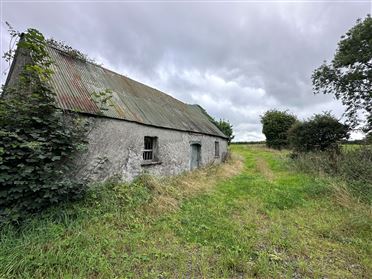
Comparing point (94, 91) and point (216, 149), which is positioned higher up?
point (94, 91)

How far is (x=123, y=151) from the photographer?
260 inches

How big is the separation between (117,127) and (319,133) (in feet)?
44.1

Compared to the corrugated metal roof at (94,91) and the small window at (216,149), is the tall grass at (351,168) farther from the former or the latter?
the corrugated metal roof at (94,91)

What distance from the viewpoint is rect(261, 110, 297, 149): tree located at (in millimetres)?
27844

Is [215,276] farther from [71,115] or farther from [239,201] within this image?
[71,115]

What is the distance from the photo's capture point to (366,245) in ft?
12.7

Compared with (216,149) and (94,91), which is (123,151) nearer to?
(94,91)

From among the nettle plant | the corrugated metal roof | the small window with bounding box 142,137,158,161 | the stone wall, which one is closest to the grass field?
the nettle plant

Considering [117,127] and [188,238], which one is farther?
[117,127]

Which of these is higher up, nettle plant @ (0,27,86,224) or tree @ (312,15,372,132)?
tree @ (312,15,372,132)

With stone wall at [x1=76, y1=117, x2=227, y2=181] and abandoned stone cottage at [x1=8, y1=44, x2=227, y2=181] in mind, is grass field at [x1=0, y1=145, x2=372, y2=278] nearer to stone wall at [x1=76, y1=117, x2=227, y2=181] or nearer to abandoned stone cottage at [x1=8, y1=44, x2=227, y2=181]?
stone wall at [x1=76, y1=117, x2=227, y2=181]

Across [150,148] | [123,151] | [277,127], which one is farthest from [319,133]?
[277,127]

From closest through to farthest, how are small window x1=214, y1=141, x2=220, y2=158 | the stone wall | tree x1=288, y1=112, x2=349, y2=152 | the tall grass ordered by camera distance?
1. the stone wall
2. the tall grass
3. tree x1=288, y1=112, x2=349, y2=152
4. small window x1=214, y1=141, x2=220, y2=158

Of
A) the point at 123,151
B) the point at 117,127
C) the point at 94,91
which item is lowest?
the point at 123,151
